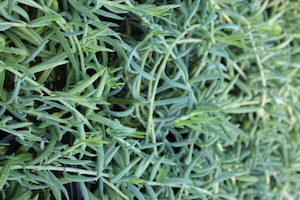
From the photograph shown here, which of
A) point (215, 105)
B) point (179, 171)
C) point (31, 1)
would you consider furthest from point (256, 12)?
point (31, 1)

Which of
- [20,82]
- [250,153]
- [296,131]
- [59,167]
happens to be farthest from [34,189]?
[296,131]

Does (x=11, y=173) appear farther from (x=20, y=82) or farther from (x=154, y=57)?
(x=154, y=57)

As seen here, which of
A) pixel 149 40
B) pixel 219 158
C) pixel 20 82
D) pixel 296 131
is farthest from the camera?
pixel 296 131

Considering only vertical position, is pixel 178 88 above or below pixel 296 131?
above

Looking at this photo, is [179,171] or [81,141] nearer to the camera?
[81,141]

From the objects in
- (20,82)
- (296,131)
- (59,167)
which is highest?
(20,82)

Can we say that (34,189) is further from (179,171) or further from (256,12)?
(256,12)

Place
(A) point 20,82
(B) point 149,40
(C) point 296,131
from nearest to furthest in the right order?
(A) point 20,82 < (B) point 149,40 < (C) point 296,131
